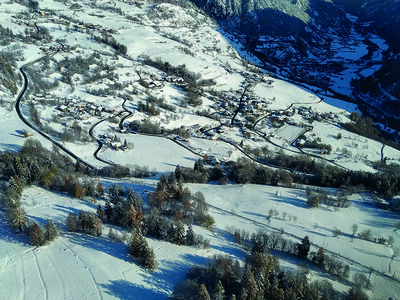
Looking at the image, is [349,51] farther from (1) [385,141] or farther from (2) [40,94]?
(2) [40,94]

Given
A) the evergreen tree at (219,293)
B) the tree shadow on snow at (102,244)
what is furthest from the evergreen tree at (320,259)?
the tree shadow on snow at (102,244)

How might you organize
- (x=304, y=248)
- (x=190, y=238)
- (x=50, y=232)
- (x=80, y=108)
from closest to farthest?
(x=50, y=232) < (x=190, y=238) < (x=304, y=248) < (x=80, y=108)

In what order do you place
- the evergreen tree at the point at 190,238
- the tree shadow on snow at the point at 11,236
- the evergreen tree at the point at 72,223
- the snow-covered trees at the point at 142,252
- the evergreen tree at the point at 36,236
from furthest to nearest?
1. the evergreen tree at the point at 190,238
2. the evergreen tree at the point at 72,223
3. the tree shadow on snow at the point at 11,236
4. the evergreen tree at the point at 36,236
5. the snow-covered trees at the point at 142,252

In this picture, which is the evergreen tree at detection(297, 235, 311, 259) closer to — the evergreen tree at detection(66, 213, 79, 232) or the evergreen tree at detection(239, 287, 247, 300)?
the evergreen tree at detection(239, 287, 247, 300)

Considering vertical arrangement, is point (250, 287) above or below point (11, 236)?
above

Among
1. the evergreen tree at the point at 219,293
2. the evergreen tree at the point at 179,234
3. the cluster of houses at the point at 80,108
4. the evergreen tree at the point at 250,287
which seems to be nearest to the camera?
the evergreen tree at the point at 250,287

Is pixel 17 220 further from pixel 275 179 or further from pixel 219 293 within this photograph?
pixel 275 179

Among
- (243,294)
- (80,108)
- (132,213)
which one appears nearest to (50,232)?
(132,213)

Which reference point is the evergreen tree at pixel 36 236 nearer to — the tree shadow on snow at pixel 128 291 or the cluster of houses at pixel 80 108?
the tree shadow on snow at pixel 128 291
